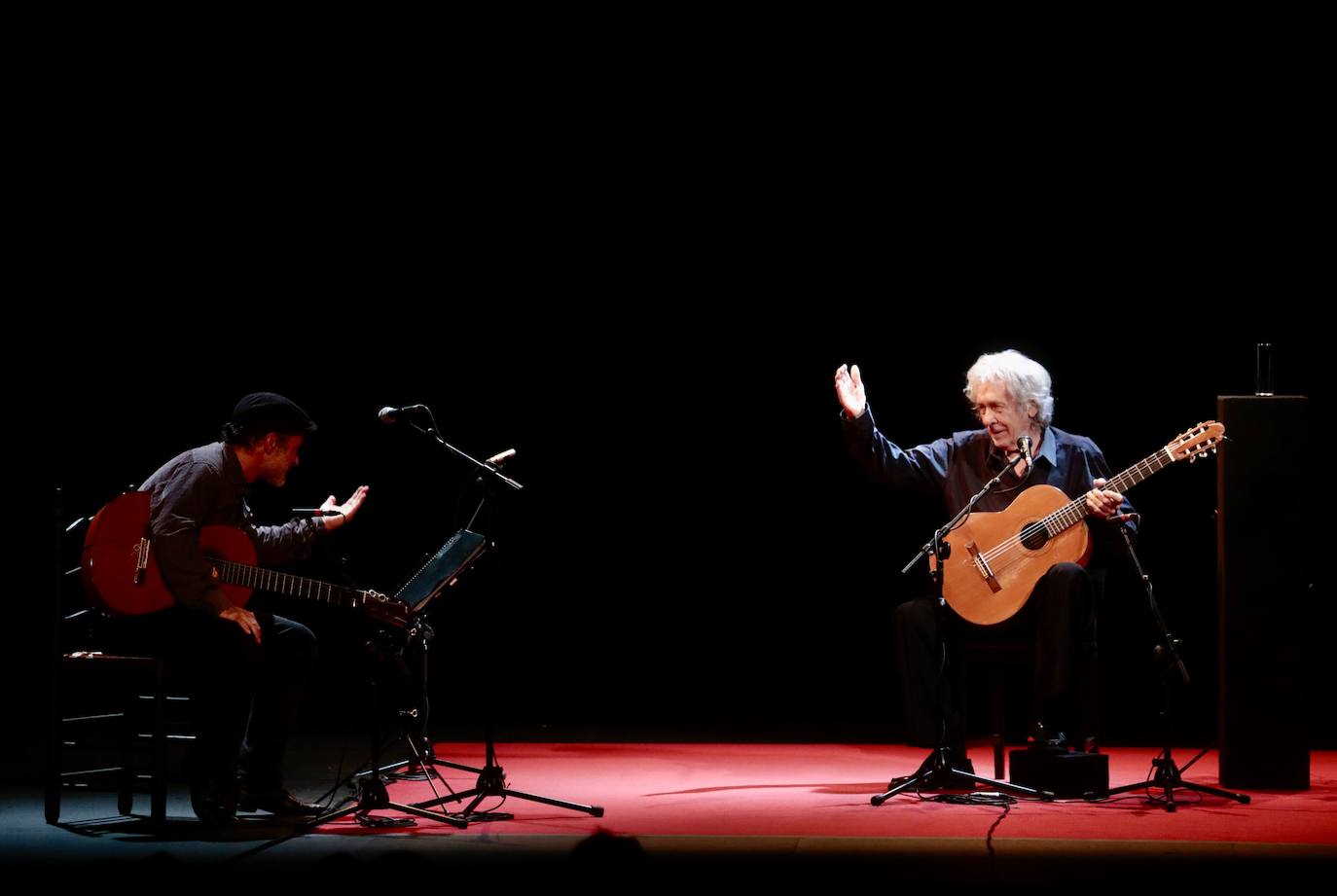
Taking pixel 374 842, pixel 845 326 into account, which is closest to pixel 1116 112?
pixel 845 326

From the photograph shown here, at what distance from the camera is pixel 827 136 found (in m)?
6.28

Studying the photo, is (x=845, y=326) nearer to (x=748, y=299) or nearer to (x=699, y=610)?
(x=748, y=299)

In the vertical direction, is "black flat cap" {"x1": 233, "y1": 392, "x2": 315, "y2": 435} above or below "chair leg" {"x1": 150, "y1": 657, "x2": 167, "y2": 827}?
above

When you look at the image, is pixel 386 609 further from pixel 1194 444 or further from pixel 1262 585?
pixel 1262 585

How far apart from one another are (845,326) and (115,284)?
3.52 m

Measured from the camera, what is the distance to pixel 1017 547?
4.43m

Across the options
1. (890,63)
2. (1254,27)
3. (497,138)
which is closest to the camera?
(1254,27)

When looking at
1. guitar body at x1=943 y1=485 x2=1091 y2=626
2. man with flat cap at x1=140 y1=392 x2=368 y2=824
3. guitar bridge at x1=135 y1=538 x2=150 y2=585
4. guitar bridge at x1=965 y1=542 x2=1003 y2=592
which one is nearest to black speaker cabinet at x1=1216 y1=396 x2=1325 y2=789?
guitar body at x1=943 y1=485 x2=1091 y2=626

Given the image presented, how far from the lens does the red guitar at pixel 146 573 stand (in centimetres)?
396

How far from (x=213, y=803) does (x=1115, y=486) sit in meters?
2.85

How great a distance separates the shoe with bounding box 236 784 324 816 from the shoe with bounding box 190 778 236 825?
0.05 meters

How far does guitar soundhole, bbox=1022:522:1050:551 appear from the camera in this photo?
443 cm

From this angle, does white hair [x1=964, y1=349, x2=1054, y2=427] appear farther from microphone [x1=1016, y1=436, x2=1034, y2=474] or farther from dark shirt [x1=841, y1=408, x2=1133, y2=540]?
microphone [x1=1016, y1=436, x2=1034, y2=474]

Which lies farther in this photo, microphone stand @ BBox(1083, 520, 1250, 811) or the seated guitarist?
the seated guitarist
